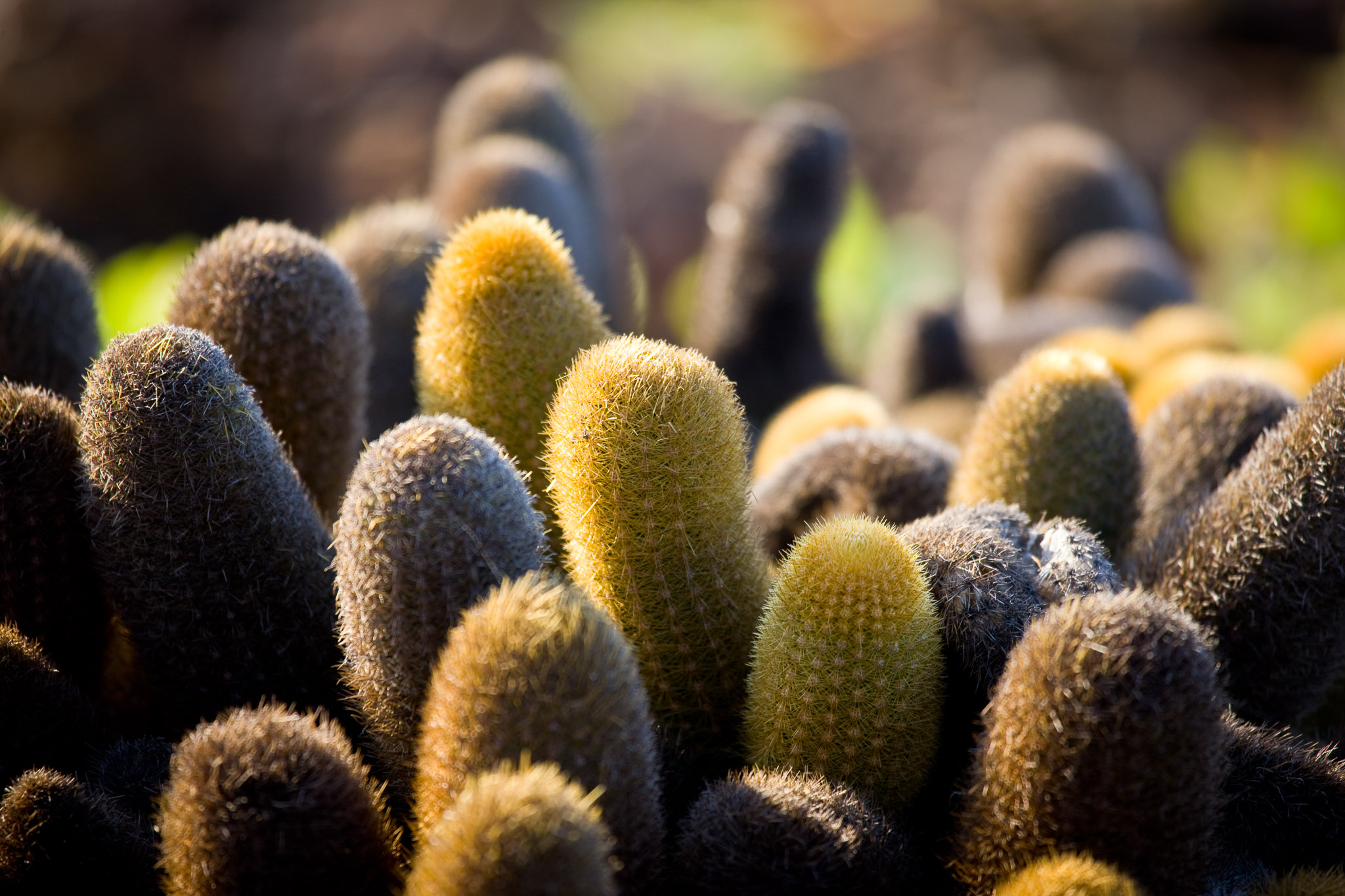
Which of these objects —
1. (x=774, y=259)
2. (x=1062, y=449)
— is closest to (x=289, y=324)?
(x=1062, y=449)

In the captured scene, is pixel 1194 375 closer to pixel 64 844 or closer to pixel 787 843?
pixel 787 843

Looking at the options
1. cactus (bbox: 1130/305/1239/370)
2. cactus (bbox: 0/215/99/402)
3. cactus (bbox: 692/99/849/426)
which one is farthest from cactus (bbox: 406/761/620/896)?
cactus (bbox: 1130/305/1239/370)

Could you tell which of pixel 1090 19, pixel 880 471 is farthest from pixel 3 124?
pixel 1090 19

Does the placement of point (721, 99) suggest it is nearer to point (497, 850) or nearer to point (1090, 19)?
point (1090, 19)

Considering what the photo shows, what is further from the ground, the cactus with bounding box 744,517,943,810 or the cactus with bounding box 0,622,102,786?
the cactus with bounding box 744,517,943,810

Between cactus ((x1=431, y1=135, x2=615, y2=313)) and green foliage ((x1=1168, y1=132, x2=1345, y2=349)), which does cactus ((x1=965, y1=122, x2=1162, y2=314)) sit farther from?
cactus ((x1=431, y1=135, x2=615, y2=313))
